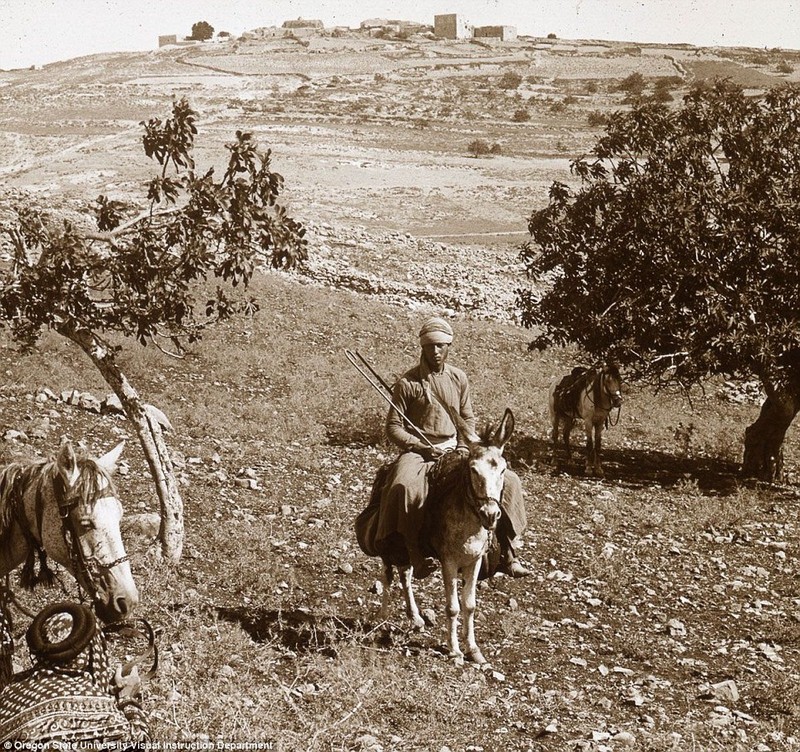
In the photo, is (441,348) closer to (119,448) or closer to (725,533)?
(119,448)

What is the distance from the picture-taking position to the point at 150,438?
1075cm

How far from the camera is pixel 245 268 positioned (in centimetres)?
967

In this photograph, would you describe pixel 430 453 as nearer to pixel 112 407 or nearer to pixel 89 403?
pixel 112 407

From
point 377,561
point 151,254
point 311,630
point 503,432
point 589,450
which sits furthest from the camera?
point 589,450

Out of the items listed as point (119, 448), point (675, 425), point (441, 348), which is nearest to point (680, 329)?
A: point (675, 425)

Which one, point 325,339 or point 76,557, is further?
point 325,339

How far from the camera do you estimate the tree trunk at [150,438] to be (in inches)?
404

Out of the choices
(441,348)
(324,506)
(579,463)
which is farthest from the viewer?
(579,463)

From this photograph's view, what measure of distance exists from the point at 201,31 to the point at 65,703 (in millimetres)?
136393

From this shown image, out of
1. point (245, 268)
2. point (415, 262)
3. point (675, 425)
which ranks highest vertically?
point (245, 268)

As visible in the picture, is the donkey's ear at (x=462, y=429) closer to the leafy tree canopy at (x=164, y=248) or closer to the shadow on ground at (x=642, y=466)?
the leafy tree canopy at (x=164, y=248)

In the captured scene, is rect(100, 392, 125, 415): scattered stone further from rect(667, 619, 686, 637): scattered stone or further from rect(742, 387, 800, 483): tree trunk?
rect(742, 387, 800, 483): tree trunk

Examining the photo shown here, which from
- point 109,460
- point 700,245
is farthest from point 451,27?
point 109,460

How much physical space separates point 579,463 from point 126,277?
11594 millimetres
